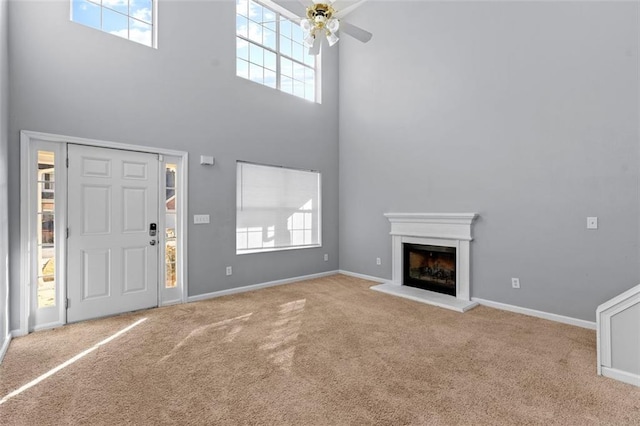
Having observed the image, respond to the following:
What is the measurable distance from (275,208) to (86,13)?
130 inches

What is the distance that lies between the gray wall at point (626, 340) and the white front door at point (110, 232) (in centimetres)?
449

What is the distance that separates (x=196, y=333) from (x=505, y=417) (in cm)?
262

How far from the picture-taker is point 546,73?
3.54 metres

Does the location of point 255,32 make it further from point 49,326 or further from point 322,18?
point 49,326

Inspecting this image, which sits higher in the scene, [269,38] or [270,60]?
[269,38]

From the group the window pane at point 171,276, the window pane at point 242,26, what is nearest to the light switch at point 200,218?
the window pane at point 171,276

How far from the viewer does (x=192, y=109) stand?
13.8 feet

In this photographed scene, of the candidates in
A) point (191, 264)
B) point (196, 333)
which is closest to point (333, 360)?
point (196, 333)

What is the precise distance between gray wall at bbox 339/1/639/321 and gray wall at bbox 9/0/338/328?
1116mm

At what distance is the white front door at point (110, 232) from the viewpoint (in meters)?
3.41

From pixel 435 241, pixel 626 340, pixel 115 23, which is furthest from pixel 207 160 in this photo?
pixel 626 340

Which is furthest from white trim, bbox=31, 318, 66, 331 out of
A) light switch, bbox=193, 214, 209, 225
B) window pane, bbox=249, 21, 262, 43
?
window pane, bbox=249, 21, 262, 43

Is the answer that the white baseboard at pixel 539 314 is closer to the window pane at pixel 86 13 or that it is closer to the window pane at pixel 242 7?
the window pane at pixel 242 7

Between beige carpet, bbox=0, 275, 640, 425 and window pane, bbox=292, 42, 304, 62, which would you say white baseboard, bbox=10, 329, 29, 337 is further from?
window pane, bbox=292, 42, 304, 62
